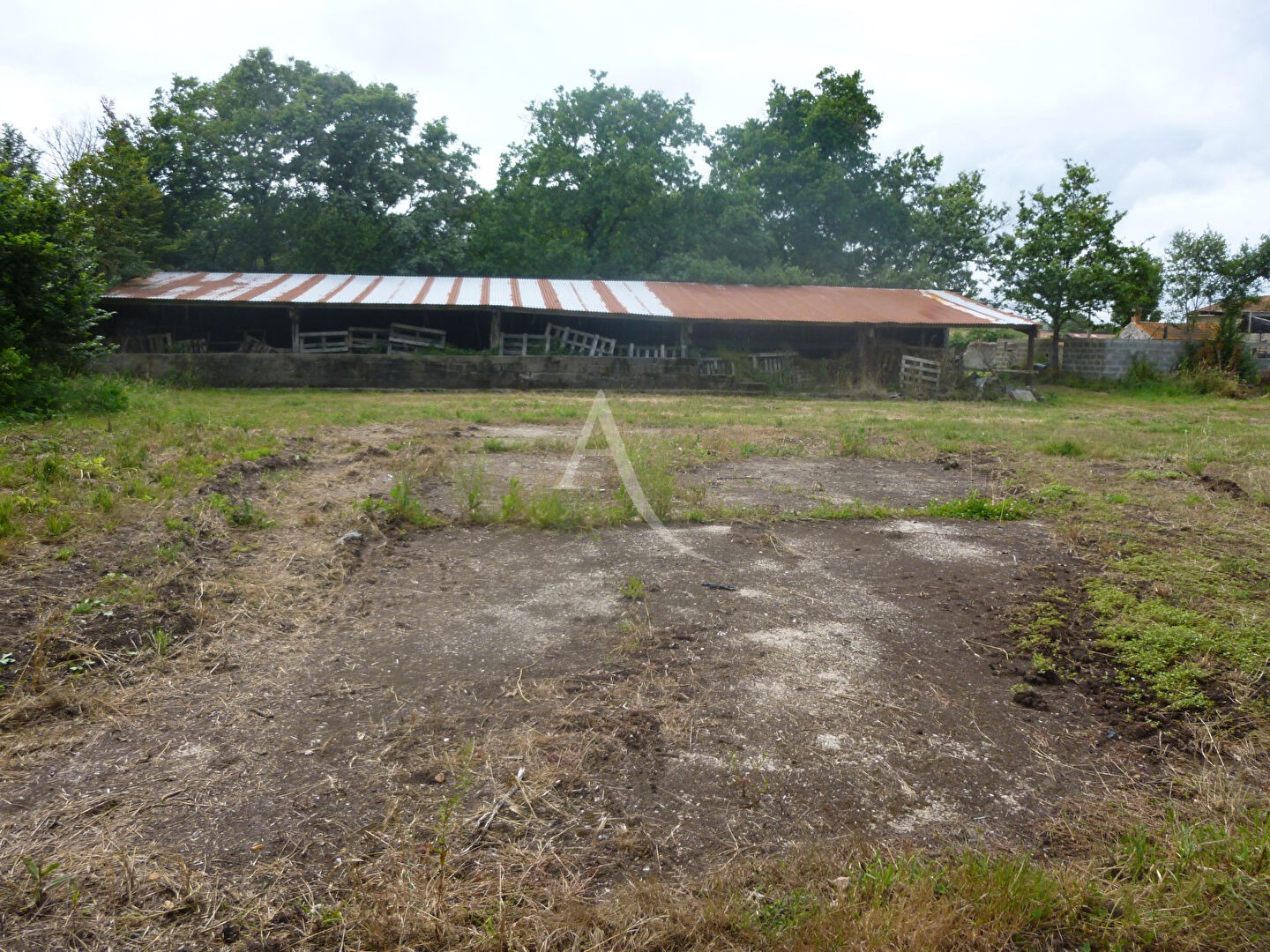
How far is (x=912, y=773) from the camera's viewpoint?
2842 millimetres

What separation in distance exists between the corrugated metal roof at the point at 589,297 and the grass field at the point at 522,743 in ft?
43.7

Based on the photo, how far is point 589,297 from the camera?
71.4ft

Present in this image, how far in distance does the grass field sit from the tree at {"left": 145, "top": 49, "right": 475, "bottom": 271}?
74.9 ft

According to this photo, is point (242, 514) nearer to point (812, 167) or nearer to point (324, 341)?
point (324, 341)

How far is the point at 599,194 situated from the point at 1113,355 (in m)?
17.4

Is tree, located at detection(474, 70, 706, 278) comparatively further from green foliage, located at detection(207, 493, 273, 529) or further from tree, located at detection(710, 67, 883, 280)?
green foliage, located at detection(207, 493, 273, 529)

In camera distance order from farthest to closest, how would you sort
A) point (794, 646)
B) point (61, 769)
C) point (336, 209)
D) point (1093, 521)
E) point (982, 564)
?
point (336, 209), point (1093, 521), point (982, 564), point (794, 646), point (61, 769)

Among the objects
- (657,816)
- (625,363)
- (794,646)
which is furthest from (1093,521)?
(625,363)

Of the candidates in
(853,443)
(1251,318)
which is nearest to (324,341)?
(853,443)

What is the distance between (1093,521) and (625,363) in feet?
45.3

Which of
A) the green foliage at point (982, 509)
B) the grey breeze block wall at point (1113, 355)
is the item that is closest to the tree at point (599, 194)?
the grey breeze block wall at point (1113, 355)

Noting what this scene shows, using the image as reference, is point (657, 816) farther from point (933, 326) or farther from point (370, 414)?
point (933, 326)

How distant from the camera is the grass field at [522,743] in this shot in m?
2.12
